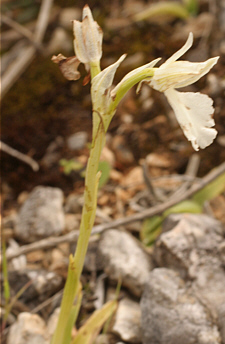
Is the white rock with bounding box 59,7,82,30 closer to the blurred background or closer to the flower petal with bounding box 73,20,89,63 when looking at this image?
the blurred background

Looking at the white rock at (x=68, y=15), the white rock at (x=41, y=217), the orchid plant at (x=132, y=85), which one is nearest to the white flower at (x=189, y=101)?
the orchid plant at (x=132, y=85)

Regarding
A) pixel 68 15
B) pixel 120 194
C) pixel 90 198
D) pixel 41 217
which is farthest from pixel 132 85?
pixel 68 15

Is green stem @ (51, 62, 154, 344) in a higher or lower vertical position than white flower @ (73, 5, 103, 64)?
lower

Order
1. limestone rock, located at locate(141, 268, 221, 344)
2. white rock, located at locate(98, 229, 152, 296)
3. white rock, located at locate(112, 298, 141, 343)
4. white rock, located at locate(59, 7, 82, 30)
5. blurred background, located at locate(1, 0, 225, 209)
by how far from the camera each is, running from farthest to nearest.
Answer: white rock, located at locate(59, 7, 82, 30), blurred background, located at locate(1, 0, 225, 209), white rock, located at locate(98, 229, 152, 296), white rock, located at locate(112, 298, 141, 343), limestone rock, located at locate(141, 268, 221, 344)

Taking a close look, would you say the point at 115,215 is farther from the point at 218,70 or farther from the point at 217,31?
the point at 217,31

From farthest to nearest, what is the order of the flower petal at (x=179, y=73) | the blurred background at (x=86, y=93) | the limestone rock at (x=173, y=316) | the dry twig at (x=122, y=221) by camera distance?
1. the blurred background at (x=86, y=93)
2. the dry twig at (x=122, y=221)
3. the limestone rock at (x=173, y=316)
4. the flower petal at (x=179, y=73)

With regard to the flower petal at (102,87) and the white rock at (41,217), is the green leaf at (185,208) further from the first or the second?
the flower petal at (102,87)

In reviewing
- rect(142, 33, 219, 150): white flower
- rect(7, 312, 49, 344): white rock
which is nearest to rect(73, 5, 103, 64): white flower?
rect(142, 33, 219, 150): white flower
